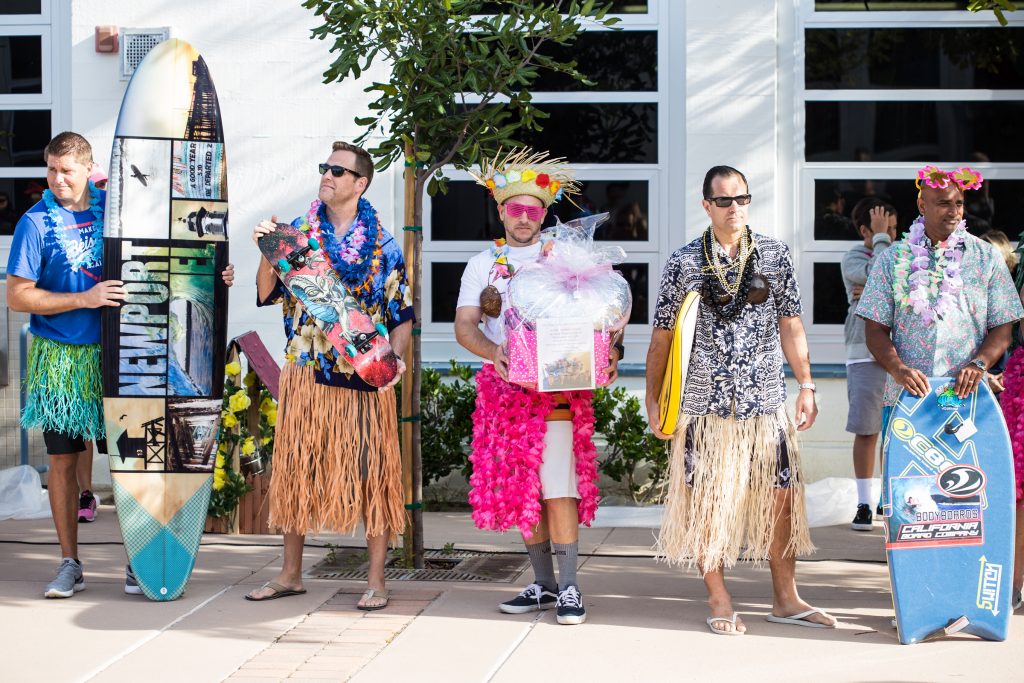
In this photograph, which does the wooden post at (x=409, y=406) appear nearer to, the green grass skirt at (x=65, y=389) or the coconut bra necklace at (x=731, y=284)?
the green grass skirt at (x=65, y=389)

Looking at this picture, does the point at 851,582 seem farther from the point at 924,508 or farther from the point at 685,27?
the point at 685,27

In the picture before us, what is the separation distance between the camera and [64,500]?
18.4 ft

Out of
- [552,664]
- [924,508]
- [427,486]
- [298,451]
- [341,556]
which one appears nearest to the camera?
[552,664]

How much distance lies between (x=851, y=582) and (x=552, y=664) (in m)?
1.93

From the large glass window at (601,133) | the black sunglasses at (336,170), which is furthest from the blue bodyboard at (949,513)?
the large glass window at (601,133)

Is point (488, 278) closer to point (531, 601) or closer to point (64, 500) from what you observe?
point (531, 601)

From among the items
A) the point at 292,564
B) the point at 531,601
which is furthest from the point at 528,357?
the point at 292,564

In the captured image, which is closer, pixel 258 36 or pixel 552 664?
pixel 552 664

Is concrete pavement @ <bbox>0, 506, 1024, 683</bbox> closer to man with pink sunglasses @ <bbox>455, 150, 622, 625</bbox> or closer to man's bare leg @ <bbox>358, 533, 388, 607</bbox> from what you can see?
man's bare leg @ <bbox>358, 533, 388, 607</bbox>

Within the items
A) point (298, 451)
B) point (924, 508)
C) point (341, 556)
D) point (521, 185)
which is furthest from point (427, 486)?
point (924, 508)

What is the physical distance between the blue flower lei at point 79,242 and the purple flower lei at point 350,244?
1.02 meters

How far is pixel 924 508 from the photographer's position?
4859 mm

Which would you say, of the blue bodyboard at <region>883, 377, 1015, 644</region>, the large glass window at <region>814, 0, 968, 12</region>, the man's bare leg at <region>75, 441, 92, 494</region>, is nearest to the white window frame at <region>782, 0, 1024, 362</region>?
the large glass window at <region>814, 0, 968, 12</region>

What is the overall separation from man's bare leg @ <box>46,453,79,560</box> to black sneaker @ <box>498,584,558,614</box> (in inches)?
76.2
